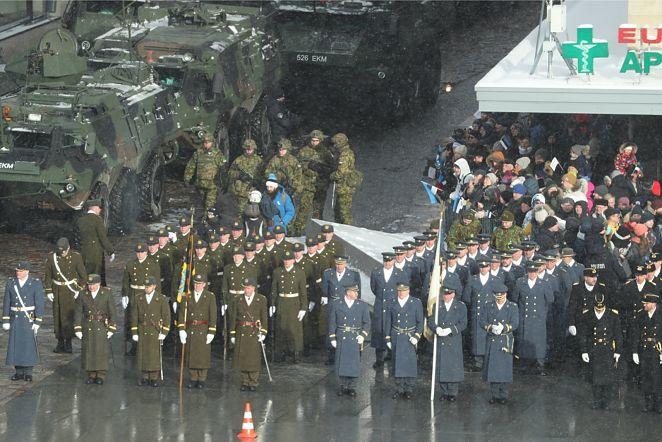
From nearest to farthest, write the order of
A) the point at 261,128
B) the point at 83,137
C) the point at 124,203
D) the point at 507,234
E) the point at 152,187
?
the point at 507,234
the point at 83,137
the point at 124,203
the point at 152,187
the point at 261,128

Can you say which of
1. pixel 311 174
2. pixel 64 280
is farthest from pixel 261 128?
pixel 64 280

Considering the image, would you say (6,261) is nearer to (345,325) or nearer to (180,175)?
(180,175)

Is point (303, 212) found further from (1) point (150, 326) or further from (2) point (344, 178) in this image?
(1) point (150, 326)

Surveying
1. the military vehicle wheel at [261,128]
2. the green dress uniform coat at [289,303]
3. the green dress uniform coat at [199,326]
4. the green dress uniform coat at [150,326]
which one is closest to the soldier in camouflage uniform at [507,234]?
the green dress uniform coat at [289,303]

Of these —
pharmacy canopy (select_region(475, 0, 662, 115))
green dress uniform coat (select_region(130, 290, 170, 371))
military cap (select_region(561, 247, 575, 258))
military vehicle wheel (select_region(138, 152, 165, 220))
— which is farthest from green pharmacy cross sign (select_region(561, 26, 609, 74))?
green dress uniform coat (select_region(130, 290, 170, 371))

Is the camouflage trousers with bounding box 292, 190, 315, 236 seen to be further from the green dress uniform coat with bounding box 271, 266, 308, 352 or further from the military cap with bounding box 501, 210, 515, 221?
the green dress uniform coat with bounding box 271, 266, 308, 352

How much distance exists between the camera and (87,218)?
22141 millimetres

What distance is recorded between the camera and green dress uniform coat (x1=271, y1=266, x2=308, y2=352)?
65.5 ft

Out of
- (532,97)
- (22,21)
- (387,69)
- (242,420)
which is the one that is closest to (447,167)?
(532,97)

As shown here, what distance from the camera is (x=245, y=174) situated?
2441 cm

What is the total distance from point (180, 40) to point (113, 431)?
10921 millimetres

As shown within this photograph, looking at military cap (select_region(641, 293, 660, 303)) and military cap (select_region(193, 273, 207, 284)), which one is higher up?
military cap (select_region(641, 293, 660, 303))

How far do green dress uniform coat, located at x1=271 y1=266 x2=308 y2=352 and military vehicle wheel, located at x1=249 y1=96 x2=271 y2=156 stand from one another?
8.87 meters

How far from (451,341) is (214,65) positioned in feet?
31.7
